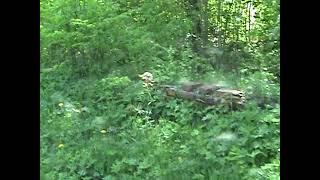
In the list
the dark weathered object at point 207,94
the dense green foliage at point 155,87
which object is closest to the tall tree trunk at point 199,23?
the dense green foliage at point 155,87

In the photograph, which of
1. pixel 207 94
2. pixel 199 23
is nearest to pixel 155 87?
pixel 207 94

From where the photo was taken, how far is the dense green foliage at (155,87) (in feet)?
6.77

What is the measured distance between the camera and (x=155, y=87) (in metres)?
2.31

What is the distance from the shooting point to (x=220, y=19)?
2.36 m

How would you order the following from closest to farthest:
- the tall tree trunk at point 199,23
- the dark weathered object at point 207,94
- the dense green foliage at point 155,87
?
the dense green foliage at point 155,87 → the dark weathered object at point 207,94 → the tall tree trunk at point 199,23

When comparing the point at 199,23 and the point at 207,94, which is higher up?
the point at 199,23

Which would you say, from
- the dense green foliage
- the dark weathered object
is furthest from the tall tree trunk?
the dark weathered object

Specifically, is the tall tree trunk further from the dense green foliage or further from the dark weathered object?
the dark weathered object

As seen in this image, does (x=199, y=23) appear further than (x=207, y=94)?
Yes

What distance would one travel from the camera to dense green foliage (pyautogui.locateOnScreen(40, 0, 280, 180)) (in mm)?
2062

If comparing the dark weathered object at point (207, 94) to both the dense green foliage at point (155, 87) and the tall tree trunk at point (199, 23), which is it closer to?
the dense green foliage at point (155, 87)

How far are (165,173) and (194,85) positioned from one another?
48cm

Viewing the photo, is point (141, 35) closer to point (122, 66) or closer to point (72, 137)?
point (122, 66)

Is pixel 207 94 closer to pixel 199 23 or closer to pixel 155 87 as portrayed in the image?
pixel 155 87
